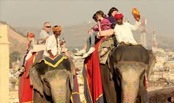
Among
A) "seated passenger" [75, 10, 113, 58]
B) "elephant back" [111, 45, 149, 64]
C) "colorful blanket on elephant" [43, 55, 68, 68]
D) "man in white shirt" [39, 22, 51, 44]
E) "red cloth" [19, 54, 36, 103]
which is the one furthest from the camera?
"man in white shirt" [39, 22, 51, 44]

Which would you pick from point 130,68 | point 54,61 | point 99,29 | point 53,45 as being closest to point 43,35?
point 53,45

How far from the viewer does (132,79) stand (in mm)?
12883

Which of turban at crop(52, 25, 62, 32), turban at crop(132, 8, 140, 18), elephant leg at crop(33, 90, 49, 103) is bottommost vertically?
elephant leg at crop(33, 90, 49, 103)

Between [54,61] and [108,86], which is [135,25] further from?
[54,61]

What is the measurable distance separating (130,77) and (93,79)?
1431 millimetres

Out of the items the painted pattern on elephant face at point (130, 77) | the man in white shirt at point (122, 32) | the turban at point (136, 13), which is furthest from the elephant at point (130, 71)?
the turban at point (136, 13)

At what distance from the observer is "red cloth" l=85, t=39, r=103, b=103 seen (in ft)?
45.6

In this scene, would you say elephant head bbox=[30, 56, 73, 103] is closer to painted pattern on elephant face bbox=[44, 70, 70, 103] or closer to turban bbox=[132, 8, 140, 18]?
painted pattern on elephant face bbox=[44, 70, 70, 103]

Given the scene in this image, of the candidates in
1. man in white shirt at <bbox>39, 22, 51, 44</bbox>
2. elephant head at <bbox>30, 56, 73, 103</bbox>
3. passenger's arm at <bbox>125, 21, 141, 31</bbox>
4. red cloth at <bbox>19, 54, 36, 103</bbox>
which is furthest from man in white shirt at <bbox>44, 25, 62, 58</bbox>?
passenger's arm at <bbox>125, 21, 141, 31</bbox>

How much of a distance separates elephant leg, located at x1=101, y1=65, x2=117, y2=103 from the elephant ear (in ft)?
4.64

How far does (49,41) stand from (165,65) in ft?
196

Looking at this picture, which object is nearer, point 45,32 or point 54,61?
point 54,61

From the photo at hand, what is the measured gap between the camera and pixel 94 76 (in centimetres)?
1405

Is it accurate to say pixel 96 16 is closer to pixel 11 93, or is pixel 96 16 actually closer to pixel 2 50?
pixel 2 50
